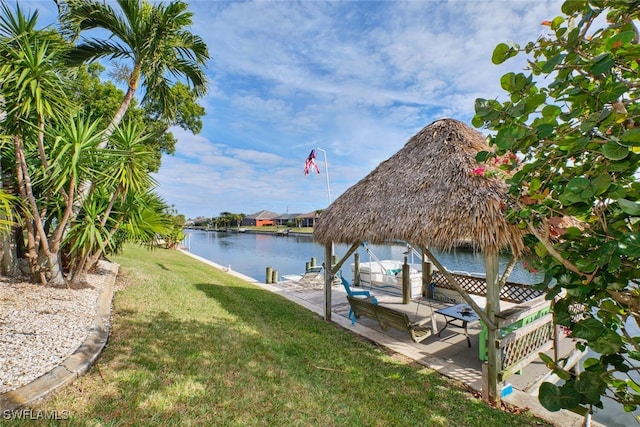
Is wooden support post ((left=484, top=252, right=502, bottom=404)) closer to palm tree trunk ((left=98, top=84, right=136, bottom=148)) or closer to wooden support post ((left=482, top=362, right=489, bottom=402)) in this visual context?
wooden support post ((left=482, top=362, right=489, bottom=402))

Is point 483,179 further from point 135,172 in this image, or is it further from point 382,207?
point 135,172

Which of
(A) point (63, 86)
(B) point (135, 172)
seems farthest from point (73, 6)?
A: (B) point (135, 172)

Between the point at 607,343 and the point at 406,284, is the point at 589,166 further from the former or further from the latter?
the point at 406,284

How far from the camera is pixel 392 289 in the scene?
A: 10.9 meters

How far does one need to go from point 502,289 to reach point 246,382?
7.41m

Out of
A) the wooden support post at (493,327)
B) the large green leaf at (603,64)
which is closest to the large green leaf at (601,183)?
the large green leaf at (603,64)

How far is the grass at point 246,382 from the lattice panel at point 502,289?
416cm

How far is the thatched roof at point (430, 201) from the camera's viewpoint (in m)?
4.23

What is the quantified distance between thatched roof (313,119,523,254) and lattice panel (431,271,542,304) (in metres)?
3.47

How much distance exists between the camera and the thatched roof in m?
4.23

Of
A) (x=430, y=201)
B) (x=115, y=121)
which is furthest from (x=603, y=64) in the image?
(x=115, y=121)

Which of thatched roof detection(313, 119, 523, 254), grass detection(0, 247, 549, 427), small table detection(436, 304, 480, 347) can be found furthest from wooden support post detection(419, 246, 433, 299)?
grass detection(0, 247, 549, 427)

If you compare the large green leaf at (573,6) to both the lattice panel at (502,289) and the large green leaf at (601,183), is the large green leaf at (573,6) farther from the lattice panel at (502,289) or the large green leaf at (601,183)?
the lattice panel at (502,289)

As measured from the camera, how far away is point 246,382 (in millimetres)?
3447
